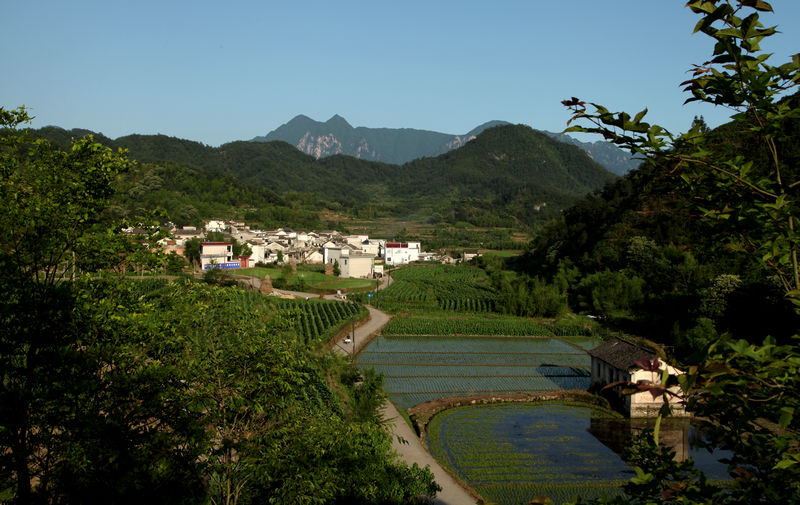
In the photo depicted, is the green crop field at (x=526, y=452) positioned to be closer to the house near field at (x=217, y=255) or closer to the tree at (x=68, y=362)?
the tree at (x=68, y=362)

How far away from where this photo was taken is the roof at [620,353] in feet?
55.2

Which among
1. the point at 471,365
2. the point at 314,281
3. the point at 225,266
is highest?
the point at 225,266

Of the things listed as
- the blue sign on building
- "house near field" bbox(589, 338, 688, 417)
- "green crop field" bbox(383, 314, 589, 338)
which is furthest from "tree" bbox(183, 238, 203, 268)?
"house near field" bbox(589, 338, 688, 417)

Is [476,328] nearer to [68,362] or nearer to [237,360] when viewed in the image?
[237,360]

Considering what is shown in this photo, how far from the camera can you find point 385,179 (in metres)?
180

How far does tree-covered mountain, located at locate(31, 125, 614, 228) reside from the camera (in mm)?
83812

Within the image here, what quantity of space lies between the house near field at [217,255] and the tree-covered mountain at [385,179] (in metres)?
23.5

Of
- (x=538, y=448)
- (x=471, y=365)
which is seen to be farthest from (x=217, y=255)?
(x=538, y=448)

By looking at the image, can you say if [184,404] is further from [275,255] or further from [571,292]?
[275,255]

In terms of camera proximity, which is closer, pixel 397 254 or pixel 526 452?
pixel 526 452

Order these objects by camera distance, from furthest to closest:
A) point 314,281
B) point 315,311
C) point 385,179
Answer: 1. point 385,179
2. point 314,281
3. point 315,311

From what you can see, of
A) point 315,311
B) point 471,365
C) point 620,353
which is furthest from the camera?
point 315,311

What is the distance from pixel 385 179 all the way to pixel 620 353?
164901mm

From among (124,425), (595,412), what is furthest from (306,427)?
(595,412)
